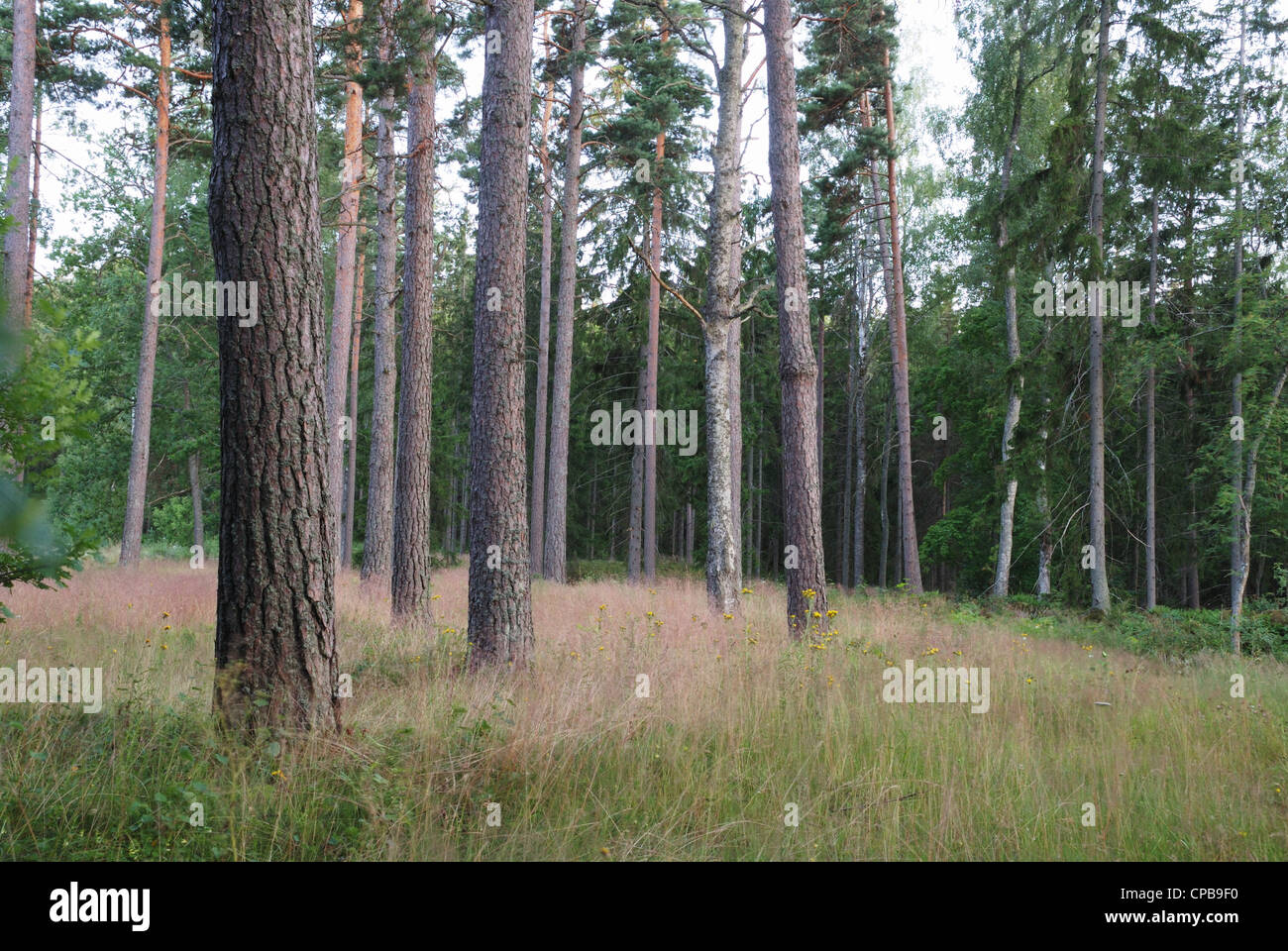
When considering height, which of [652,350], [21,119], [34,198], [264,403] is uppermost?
[34,198]

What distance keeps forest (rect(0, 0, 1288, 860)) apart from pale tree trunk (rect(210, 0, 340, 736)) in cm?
2

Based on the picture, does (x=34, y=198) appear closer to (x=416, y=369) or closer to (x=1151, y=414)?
(x=416, y=369)

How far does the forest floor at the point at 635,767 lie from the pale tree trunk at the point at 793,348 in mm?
1294

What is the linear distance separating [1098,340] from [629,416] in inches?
510

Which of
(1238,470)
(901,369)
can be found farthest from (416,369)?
(1238,470)

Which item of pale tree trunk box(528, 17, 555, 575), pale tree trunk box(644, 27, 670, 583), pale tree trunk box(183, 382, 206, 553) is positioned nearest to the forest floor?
pale tree trunk box(644, 27, 670, 583)

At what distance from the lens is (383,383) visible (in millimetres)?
12961

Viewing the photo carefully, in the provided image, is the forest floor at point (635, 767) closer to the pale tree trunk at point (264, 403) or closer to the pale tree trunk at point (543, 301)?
the pale tree trunk at point (264, 403)

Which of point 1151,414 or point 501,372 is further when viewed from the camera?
point 1151,414

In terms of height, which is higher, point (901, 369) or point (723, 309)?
point (901, 369)

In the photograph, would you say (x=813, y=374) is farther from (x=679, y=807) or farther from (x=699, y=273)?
(x=699, y=273)

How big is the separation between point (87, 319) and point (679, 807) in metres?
24.8

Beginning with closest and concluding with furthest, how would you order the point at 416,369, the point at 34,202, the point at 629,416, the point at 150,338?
1. the point at 416,369
2. the point at 34,202
3. the point at 150,338
4. the point at 629,416

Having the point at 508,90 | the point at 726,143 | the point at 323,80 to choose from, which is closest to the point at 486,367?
the point at 508,90
